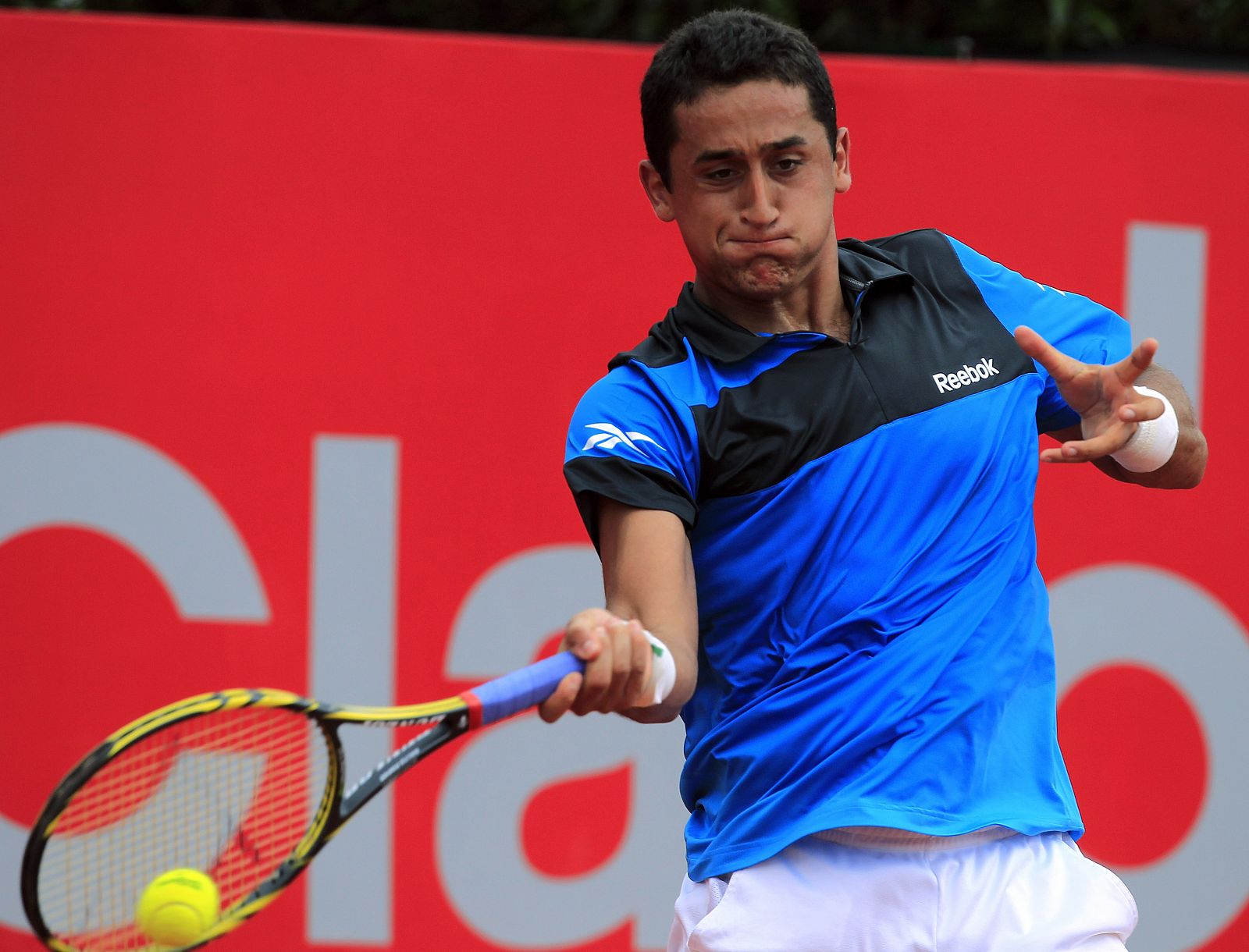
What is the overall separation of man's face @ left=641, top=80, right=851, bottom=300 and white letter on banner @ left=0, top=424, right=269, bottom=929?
7.56 ft

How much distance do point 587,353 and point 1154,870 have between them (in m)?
2.30

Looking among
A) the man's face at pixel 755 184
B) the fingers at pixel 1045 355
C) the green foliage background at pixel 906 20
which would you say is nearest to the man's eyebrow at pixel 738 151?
the man's face at pixel 755 184

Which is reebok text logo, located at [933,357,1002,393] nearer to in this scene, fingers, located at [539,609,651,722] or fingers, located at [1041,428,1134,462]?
fingers, located at [1041,428,1134,462]

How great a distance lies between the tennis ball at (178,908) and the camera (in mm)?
2123

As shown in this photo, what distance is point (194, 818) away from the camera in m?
2.40

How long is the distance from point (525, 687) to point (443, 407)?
2309 mm

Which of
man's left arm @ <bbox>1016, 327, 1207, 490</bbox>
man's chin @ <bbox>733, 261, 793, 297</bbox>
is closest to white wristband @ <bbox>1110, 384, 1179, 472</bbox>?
man's left arm @ <bbox>1016, 327, 1207, 490</bbox>

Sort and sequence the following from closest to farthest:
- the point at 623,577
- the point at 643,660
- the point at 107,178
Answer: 1. the point at 643,660
2. the point at 623,577
3. the point at 107,178

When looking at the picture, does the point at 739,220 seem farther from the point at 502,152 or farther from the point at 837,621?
the point at 502,152

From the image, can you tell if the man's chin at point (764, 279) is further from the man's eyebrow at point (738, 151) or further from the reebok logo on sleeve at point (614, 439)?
the reebok logo on sleeve at point (614, 439)

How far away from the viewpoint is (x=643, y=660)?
2.10 m

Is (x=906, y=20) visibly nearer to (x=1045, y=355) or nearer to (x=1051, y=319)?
(x=1051, y=319)

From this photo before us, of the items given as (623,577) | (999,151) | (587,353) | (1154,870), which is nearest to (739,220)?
(623,577)

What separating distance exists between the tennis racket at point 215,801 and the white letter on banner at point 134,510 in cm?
177
